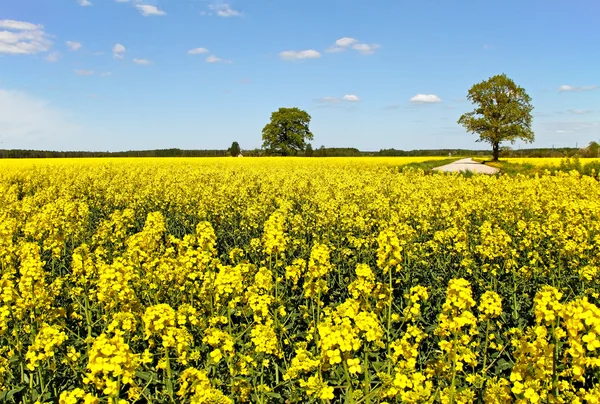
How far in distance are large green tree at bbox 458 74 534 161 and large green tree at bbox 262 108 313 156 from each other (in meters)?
38.1

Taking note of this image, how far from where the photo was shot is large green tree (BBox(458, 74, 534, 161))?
46125 millimetres

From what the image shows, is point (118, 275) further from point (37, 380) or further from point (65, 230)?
point (65, 230)

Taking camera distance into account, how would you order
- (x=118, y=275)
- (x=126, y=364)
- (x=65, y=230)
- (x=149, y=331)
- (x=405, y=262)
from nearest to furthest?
(x=126, y=364) → (x=149, y=331) → (x=118, y=275) → (x=405, y=262) → (x=65, y=230)

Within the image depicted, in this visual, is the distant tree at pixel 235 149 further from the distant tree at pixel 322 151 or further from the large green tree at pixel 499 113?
the large green tree at pixel 499 113

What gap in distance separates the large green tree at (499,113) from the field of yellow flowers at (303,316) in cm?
3895

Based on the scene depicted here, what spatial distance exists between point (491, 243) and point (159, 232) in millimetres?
5058

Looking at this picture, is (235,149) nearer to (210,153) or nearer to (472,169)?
(210,153)

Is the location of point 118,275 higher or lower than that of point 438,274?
higher

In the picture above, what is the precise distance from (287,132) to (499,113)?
4261 centimetres

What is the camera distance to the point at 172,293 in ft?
18.7

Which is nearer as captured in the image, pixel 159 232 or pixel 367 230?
pixel 159 232

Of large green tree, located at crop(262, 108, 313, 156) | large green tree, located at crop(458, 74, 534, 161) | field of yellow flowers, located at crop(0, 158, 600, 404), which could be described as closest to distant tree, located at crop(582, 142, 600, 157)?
large green tree, located at crop(458, 74, 534, 161)

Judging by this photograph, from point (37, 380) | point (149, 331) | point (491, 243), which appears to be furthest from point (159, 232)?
point (491, 243)

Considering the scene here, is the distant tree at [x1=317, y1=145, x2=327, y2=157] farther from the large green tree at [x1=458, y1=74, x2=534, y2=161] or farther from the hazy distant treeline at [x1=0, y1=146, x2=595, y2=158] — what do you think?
the large green tree at [x1=458, y1=74, x2=534, y2=161]
